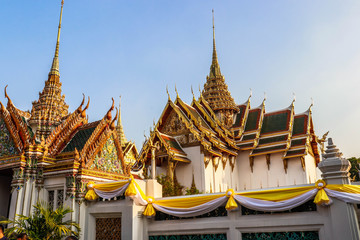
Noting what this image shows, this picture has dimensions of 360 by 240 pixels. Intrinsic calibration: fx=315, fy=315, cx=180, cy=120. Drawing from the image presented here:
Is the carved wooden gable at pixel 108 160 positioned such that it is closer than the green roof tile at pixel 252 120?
Yes

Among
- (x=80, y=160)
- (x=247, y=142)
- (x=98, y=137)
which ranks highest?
(x=247, y=142)

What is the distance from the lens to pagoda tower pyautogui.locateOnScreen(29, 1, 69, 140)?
10289 millimetres

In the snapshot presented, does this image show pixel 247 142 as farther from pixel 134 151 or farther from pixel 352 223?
pixel 352 223

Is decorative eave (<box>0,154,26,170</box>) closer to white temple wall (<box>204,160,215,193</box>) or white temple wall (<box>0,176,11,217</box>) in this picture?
white temple wall (<box>0,176,11,217</box>)

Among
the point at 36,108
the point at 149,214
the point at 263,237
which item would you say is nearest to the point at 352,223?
the point at 263,237

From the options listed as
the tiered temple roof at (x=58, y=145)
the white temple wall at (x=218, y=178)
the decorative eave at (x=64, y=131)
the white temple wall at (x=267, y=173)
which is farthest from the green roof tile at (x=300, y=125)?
the decorative eave at (x=64, y=131)

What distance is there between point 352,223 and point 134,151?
844 inches

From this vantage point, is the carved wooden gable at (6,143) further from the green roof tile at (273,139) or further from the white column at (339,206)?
the green roof tile at (273,139)

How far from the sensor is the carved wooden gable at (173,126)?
18859mm

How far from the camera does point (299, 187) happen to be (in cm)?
613

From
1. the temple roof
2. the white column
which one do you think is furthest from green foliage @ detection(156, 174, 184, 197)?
the white column

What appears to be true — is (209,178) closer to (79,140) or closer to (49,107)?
(79,140)

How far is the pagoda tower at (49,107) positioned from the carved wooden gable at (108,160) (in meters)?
2.01

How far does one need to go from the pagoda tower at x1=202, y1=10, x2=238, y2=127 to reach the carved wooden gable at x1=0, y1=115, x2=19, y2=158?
15363 mm
